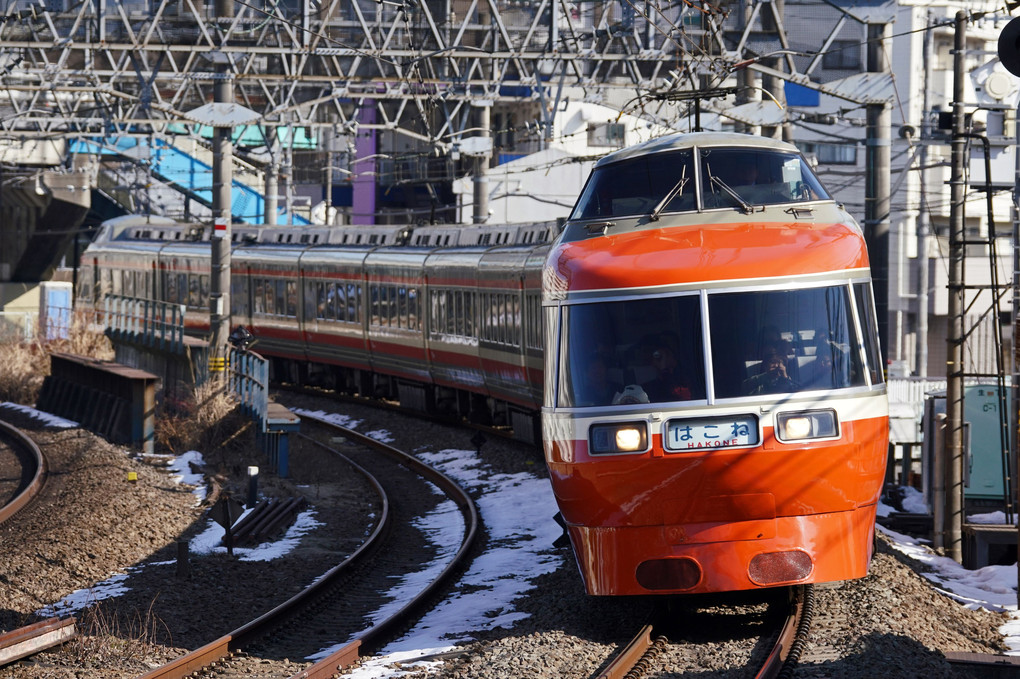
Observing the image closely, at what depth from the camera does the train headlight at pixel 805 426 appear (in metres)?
9.16

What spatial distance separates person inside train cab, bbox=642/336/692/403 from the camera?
9.30 m

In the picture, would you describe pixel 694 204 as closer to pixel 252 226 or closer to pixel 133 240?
pixel 252 226

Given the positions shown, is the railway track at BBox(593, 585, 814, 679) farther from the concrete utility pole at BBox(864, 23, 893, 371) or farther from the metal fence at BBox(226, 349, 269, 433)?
the metal fence at BBox(226, 349, 269, 433)

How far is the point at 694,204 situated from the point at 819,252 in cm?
133

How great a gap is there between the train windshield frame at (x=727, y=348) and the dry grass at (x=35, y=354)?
22145 millimetres

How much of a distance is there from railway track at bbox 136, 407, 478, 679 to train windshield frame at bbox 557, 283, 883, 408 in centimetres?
257

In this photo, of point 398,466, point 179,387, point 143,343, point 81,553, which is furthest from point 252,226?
point 81,553

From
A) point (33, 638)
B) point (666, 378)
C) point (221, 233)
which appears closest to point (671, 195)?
point (666, 378)

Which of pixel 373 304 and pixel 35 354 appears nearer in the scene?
pixel 373 304

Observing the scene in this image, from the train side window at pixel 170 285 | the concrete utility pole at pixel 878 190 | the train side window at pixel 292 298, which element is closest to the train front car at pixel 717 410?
the concrete utility pole at pixel 878 190

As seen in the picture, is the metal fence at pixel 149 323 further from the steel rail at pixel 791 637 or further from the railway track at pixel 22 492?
the steel rail at pixel 791 637

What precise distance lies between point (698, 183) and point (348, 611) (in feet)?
14.9

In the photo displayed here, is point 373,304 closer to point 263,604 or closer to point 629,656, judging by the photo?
point 263,604

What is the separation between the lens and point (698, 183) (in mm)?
10750
